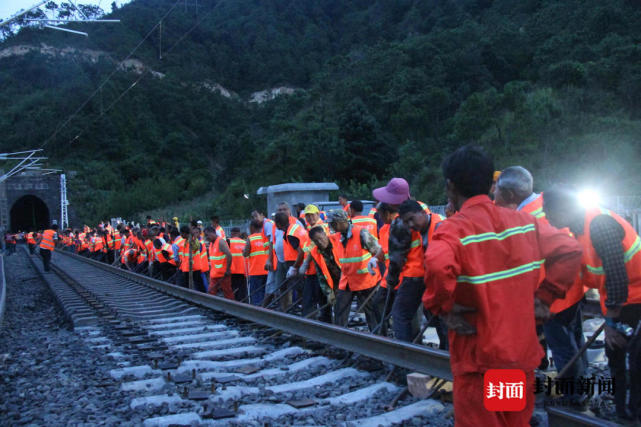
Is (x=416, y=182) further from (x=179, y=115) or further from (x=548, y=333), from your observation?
(x=179, y=115)

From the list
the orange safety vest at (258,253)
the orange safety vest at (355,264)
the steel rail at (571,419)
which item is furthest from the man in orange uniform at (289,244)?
the steel rail at (571,419)

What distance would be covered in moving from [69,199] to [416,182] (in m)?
48.1

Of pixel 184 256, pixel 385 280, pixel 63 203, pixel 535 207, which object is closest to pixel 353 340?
pixel 385 280

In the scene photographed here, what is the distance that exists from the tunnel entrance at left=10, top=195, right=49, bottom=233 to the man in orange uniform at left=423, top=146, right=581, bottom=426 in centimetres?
8357

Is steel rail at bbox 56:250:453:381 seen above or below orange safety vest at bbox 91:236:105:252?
below

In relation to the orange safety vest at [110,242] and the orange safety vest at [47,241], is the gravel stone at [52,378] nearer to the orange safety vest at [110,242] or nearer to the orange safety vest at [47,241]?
the orange safety vest at [47,241]

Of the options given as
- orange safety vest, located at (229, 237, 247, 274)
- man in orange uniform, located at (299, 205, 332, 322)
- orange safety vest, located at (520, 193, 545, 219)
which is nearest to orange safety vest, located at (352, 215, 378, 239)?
man in orange uniform, located at (299, 205, 332, 322)

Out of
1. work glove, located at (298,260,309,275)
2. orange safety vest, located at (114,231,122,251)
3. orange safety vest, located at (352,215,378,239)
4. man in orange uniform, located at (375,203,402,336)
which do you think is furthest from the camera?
orange safety vest, located at (114,231,122,251)

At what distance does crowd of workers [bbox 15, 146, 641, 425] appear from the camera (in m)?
2.56

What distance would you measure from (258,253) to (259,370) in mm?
4944

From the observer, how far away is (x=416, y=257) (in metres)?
5.38

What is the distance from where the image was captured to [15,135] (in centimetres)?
8256

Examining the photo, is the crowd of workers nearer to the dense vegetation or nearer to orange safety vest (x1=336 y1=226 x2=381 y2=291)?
orange safety vest (x1=336 y1=226 x2=381 y2=291)

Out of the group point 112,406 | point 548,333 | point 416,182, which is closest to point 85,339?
point 112,406
